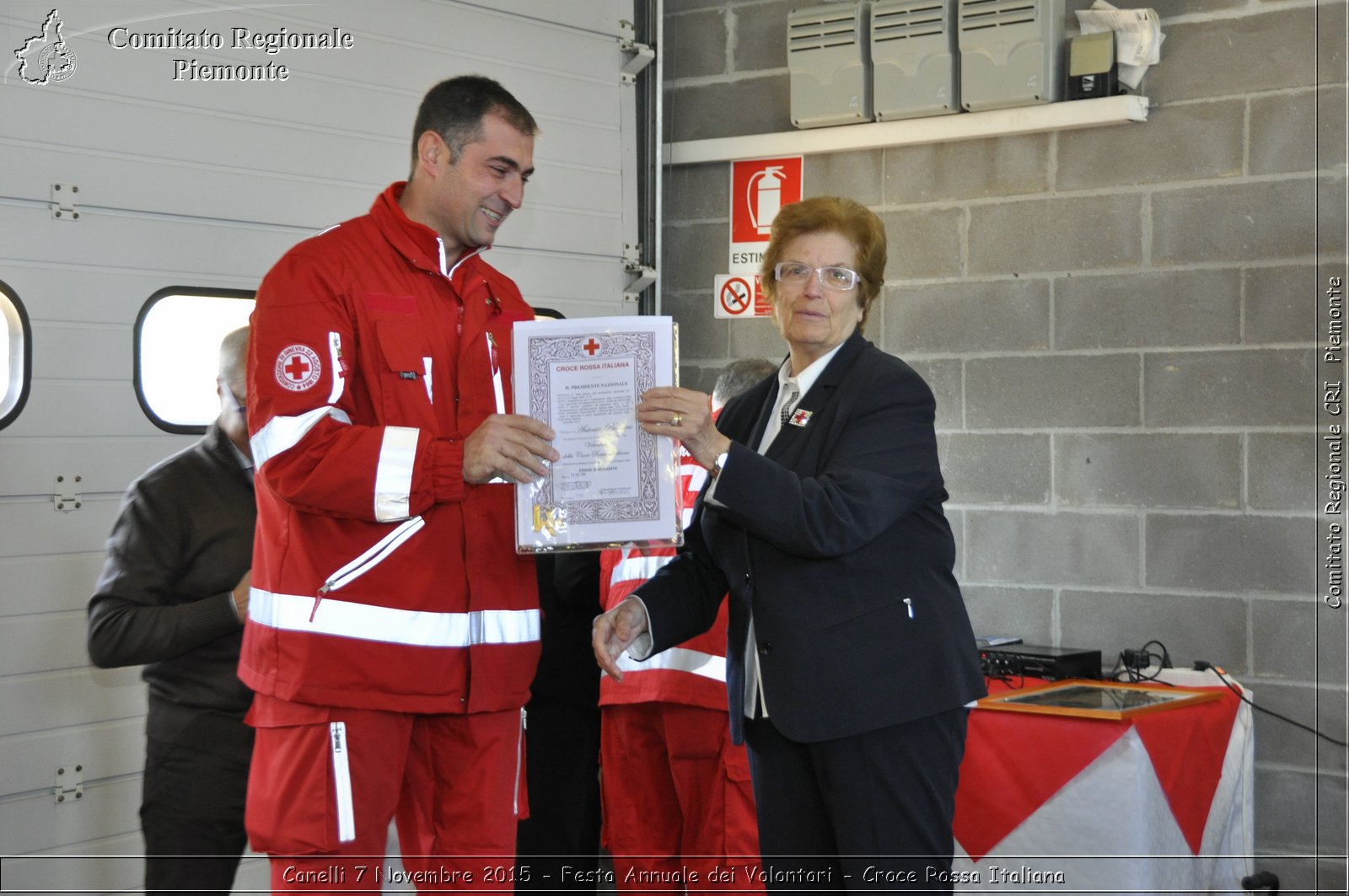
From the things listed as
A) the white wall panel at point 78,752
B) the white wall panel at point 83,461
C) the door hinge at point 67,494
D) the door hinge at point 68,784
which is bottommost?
the door hinge at point 68,784

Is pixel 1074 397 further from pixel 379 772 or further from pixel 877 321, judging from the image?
pixel 379 772

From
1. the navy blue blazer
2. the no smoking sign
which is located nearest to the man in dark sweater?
the navy blue blazer

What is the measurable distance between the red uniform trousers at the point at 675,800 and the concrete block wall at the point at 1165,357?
1744 millimetres

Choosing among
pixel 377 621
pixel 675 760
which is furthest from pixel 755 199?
pixel 377 621

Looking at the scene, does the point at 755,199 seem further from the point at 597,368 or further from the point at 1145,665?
the point at 597,368

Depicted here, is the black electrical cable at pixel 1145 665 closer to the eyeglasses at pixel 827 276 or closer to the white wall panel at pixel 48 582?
the eyeglasses at pixel 827 276

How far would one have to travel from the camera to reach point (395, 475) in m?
2.46

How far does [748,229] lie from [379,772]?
11.8 feet

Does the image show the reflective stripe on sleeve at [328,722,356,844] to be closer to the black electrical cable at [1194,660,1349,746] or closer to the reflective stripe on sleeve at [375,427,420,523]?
the reflective stripe on sleeve at [375,427,420,523]

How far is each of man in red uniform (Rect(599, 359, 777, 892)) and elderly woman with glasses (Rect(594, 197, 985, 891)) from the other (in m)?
0.78

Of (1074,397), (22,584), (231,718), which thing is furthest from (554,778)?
(1074,397)

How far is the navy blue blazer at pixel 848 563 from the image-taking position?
249 cm

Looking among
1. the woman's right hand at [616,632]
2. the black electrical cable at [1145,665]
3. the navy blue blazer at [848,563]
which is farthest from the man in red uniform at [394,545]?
the black electrical cable at [1145,665]

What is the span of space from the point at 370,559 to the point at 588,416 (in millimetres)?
512
